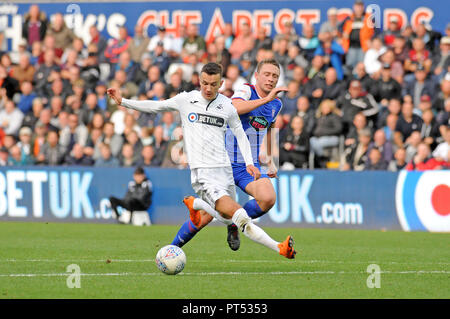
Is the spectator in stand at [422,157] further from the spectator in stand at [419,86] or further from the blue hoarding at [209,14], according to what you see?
the blue hoarding at [209,14]

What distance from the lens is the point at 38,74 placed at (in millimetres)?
25031

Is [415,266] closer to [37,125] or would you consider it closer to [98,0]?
[37,125]

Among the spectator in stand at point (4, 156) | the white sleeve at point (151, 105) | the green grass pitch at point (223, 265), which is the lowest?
the green grass pitch at point (223, 265)

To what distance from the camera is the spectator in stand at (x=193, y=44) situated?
2323 cm

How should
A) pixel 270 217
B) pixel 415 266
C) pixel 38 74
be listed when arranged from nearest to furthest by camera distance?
pixel 415 266, pixel 270 217, pixel 38 74

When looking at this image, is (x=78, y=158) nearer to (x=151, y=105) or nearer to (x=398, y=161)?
(x=398, y=161)

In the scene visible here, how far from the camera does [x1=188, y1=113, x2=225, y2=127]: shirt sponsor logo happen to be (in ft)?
36.1

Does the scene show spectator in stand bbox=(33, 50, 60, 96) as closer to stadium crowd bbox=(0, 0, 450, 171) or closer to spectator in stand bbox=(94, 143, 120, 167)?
stadium crowd bbox=(0, 0, 450, 171)

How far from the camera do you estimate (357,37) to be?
70.6 ft

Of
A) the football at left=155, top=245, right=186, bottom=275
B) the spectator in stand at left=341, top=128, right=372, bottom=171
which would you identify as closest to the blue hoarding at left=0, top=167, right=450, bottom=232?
the spectator in stand at left=341, top=128, right=372, bottom=171

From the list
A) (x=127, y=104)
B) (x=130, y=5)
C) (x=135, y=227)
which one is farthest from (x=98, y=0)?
(x=127, y=104)

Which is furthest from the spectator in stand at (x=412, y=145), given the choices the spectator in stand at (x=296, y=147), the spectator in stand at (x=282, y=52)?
the spectator in stand at (x=282, y=52)

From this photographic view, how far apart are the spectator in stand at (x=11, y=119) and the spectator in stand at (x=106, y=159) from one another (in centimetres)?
308

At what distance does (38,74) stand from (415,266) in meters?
15.5
